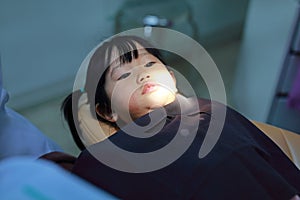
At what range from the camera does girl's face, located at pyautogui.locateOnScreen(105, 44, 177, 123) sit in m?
0.92

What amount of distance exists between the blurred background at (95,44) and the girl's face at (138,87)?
30.5 inches

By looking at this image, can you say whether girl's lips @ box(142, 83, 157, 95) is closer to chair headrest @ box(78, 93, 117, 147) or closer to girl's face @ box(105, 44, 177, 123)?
girl's face @ box(105, 44, 177, 123)

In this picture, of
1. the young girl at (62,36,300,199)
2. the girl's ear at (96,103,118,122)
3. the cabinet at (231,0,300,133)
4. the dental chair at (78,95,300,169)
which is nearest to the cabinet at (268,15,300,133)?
the cabinet at (231,0,300,133)

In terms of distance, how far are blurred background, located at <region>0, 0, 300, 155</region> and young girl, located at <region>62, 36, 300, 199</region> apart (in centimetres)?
76

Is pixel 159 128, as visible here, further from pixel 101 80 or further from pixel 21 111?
pixel 21 111

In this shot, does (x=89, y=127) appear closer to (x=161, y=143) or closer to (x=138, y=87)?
(x=138, y=87)

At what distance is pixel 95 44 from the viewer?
189 cm

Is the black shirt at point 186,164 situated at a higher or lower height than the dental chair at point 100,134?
higher

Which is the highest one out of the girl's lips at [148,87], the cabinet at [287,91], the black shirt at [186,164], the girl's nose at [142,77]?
the girl's nose at [142,77]

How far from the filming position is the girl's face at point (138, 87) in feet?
3.02

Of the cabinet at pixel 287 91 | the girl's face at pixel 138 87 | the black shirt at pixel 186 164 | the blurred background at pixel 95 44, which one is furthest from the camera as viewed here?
the blurred background at pixel 95 44

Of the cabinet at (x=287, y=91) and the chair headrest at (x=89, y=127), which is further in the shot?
the cabinet at (x=287, y=91)

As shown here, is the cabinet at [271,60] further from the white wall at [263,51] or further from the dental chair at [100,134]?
the dental chair at [100,134]

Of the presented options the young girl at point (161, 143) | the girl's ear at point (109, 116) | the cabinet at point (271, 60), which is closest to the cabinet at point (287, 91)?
the cabinet at point (271, 60)
